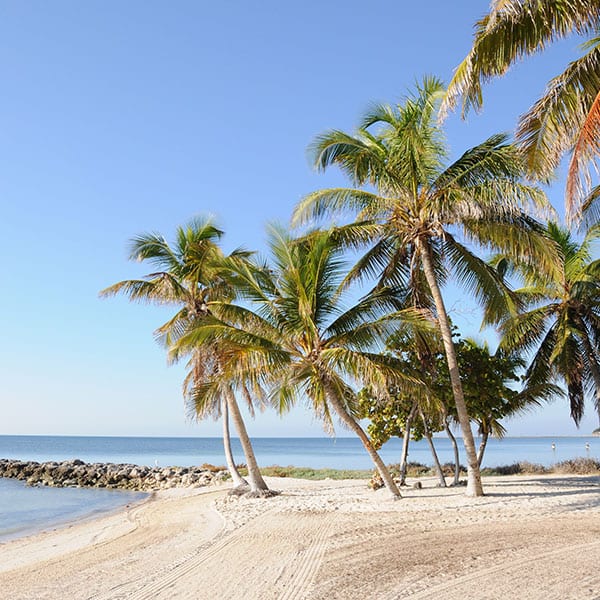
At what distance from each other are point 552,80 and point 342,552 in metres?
7.46

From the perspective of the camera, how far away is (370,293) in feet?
46.4

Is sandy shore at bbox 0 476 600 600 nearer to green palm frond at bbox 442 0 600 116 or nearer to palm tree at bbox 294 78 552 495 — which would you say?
palm tree at bbox 294 78 552 495

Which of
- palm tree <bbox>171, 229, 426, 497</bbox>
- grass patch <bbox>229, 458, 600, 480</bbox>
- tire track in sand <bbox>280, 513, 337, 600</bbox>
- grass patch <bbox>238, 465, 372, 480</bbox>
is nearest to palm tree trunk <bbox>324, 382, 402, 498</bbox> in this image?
palm tree <bbox>171, 229, 426, 497</bbox>

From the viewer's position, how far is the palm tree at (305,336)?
1277cm

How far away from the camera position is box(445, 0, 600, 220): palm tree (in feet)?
26.5

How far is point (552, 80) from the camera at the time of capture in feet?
28.5

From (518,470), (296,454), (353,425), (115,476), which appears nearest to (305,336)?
(353,425)

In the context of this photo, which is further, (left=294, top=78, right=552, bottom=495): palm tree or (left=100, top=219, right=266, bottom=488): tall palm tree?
(left=100, top=219, right=266, bottom=488): tall palm tree

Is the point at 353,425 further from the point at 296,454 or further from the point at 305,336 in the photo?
the point at 296,454

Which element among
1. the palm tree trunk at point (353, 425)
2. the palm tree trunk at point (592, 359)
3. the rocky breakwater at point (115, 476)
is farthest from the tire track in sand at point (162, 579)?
the rocky breakwater at point (115, 476)

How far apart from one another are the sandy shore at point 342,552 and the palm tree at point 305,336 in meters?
2.49

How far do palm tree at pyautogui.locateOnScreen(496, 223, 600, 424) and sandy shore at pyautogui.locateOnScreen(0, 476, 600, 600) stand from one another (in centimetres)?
480

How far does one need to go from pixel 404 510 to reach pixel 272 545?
11.9 feet

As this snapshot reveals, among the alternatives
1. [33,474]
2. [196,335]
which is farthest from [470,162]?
[33,474]
